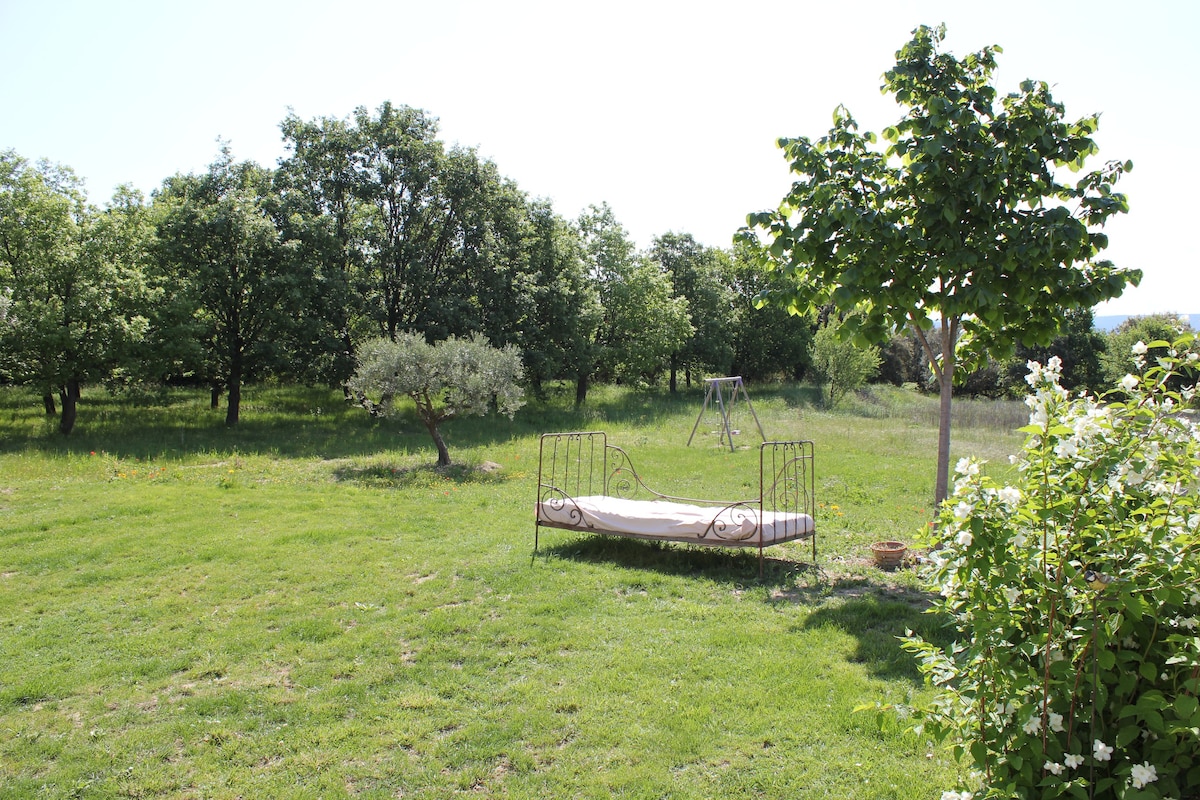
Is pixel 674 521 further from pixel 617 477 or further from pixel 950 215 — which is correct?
pixel 617 477

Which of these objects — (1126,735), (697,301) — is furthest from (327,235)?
(1126,735)

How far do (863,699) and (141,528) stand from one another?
9463 mm

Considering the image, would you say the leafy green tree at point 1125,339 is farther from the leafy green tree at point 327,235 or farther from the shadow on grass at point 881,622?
the shadow on grass at point 881,622

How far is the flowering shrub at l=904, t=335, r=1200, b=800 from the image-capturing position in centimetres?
227

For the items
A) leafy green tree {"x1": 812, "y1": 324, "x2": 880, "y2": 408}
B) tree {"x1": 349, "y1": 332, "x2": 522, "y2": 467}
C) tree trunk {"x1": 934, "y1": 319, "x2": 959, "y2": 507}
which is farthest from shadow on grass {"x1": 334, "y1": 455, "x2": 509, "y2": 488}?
leafy green tree {"x1": 812, "y1": 324, "x2": 880, "y2": 408}

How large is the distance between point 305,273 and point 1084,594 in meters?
23.6

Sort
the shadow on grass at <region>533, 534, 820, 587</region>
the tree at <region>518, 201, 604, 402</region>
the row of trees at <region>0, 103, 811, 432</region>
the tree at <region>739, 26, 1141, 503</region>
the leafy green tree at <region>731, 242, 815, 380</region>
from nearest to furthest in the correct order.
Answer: the tree at <region>739, 26, 1141, 503</region> < the shadow on grass at <region>533, 534, 820, 587</region> < the row of trees at <region>0, 103, 811, 432</region> < the tree at <region>518, 201, 604, 402</region> < the leafy green tree at <region>731, 242, 815, 380</region>

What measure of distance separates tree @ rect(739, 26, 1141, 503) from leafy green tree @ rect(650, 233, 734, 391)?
33480mm

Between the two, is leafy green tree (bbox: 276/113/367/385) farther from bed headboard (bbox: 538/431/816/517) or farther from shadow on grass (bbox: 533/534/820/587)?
shadow on grass (bbox: 533/534/820/587)

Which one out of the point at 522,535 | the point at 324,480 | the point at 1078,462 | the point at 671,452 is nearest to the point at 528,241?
the point at 671,452

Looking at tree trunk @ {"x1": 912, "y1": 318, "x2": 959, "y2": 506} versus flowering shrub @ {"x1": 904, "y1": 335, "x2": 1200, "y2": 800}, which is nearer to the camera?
flowering shrub @ {"x1": 904, "y1": 335, "x2": 1200, "y2": 800}

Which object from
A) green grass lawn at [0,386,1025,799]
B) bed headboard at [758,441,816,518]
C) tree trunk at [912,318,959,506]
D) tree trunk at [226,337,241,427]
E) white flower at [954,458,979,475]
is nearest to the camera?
white flower at [954,458,979,475]

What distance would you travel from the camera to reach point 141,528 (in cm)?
994

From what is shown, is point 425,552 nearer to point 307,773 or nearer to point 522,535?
point 522,535
